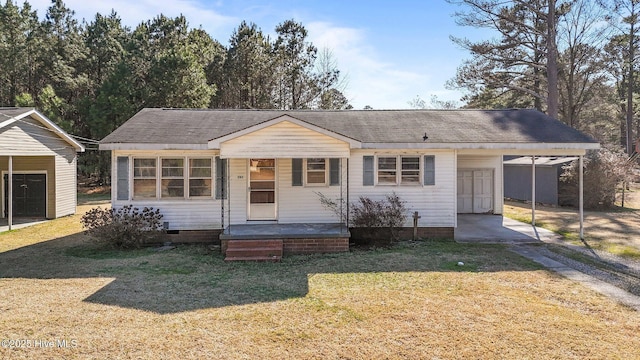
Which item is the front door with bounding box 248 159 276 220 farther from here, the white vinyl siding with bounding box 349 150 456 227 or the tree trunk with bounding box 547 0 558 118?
the tree trunk with bounding box 547 0 558 118

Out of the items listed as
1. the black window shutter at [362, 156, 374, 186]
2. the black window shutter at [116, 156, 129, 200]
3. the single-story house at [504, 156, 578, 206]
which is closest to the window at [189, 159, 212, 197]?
the black window shutter at [116, 156, 129, 200]

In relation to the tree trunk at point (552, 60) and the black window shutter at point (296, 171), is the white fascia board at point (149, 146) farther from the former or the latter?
the tree trunk at point (552, 60)

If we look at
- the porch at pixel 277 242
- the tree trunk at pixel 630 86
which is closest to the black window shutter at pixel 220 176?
the porch at pixel 277 242

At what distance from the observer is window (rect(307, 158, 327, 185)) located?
430 inches

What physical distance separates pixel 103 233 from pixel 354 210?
6.62 metres

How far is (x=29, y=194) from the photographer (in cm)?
1510

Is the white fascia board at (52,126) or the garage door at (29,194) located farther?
the garage door at (29,194)

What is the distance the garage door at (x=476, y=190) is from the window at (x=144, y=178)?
→ 37.2 ft

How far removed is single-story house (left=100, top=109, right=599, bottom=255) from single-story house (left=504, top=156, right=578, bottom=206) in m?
8.47

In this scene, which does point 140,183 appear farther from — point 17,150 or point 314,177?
point 17,150

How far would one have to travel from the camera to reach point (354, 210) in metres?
10.7

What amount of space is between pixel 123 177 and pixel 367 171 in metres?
6.78

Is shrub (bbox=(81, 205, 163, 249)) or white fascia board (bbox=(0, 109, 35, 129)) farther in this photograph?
white fascia board (bbox=(0, 109, 35, 129))

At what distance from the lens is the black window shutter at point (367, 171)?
35.8ft
